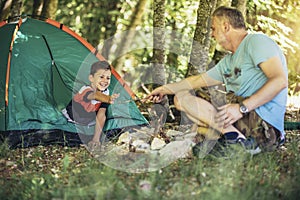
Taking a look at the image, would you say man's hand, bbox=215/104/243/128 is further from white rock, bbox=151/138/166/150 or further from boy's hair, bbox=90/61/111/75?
boy's hair, bbox=90/61/111/75

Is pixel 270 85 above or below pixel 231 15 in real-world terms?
below

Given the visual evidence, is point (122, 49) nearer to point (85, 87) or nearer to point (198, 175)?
point (85, 87)

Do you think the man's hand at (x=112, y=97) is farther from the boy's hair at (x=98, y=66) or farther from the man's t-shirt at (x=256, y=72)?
the man's t-shirt at (x=256, y=72)

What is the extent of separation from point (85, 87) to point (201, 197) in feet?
7.72

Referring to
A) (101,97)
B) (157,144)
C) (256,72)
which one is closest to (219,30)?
(256,72)

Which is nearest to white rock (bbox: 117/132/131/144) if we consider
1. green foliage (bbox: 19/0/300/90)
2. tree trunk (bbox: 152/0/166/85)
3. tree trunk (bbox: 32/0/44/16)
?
tree trunk (bbox: 152/0/166/85)

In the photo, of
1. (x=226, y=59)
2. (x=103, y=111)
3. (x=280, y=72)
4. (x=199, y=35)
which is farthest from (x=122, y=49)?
(x=280, y=72)

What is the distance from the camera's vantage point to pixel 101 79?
16.7ft

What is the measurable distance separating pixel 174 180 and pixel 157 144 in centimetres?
111

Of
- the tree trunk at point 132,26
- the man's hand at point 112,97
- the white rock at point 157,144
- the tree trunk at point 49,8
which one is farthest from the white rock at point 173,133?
the tree trunk at point 132,26

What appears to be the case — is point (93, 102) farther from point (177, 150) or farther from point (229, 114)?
point (229, 114)

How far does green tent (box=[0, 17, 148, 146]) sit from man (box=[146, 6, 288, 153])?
1385 millimetres

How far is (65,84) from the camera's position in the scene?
529cm

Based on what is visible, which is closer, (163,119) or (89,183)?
(89,183)
